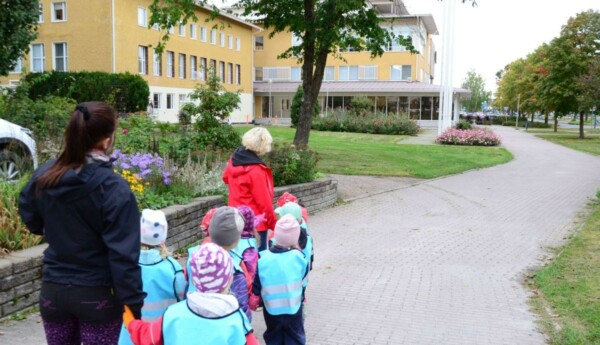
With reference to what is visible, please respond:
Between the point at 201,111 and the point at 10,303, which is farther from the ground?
the point at 201,111

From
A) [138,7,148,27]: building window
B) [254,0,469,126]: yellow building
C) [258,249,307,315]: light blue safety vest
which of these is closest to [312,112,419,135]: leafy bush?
[254,0,469,126]: yellow building

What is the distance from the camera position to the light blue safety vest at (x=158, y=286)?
3.34 m

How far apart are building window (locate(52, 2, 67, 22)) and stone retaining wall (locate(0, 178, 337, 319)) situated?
33.7 m

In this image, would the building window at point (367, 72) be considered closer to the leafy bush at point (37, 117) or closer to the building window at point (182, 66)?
the building window at point (182, 66)

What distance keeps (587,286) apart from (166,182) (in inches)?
223

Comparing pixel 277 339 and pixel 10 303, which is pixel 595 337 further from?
pixel 10 303

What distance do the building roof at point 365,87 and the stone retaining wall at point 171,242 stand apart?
4709 cm

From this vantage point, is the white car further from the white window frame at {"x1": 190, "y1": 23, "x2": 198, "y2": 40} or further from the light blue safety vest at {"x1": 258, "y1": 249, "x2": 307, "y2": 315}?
the white window frame at {"x1": 190, "y1": 23, "x2": 198, "y2": 40}

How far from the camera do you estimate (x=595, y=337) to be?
5199mm

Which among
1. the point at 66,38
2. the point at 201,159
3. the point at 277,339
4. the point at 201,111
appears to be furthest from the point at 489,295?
the point at 66,38

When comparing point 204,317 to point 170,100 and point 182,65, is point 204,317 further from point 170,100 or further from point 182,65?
point 182,65

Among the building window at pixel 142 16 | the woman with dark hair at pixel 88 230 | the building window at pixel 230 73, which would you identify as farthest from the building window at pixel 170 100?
the woman with dark hair at pixel 88 230

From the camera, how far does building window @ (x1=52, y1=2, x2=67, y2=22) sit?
4022 centimetres

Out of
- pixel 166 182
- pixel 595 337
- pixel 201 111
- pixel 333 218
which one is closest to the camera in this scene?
pixel 595 337
